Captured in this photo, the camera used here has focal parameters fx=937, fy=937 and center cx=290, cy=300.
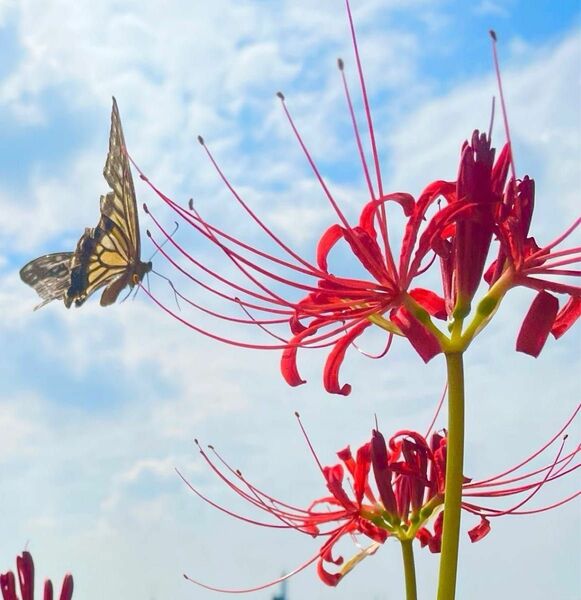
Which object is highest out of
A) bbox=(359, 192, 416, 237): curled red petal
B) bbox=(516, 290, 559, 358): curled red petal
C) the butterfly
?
the butterfly

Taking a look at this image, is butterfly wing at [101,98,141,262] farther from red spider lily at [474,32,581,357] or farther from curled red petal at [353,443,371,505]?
red spider lily at [474,32,581,357]

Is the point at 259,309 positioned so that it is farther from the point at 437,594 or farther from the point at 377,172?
the point at 437,594

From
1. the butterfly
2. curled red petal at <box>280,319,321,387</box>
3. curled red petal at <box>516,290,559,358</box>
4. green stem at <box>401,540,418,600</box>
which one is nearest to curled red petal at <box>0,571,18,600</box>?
curled red petal at <box>280,319,321,387</box>

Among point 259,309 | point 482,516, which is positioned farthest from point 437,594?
point 482,516

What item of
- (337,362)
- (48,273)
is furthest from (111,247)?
(337,362)

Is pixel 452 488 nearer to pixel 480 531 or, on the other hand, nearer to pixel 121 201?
pixel 480 531

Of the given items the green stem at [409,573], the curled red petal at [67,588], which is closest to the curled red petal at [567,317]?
the green stem at [409,573]

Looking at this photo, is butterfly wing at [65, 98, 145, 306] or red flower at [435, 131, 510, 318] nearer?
red flower at [435, 131, 510, 318]

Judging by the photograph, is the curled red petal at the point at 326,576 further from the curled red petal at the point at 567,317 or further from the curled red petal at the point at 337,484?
the curled red petal at the point at 567,317
